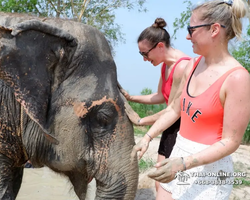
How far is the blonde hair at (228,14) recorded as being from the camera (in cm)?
215

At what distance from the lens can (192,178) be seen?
89.1 inches

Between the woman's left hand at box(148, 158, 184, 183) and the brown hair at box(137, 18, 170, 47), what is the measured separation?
1740 mm

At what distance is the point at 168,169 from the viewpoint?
2.00 m

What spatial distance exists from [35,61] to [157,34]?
49.8 inches

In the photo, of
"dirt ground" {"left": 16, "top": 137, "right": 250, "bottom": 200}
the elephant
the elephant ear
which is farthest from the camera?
"dirt ground" {"left": 16, "top": 137, "right": 250, "bottom": 200}

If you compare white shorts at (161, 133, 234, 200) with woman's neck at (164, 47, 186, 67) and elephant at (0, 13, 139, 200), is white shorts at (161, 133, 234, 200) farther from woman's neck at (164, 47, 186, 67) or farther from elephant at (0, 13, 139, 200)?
woman's neck at (164, 47, 186, 67)

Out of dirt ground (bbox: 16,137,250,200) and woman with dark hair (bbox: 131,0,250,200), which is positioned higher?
woman with dark hair (bbox: 131,0,250,200)

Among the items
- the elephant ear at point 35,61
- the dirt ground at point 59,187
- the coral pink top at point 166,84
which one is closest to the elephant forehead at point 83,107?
the elephant ear at point 35,61

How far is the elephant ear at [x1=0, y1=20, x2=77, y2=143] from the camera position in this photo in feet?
8.86

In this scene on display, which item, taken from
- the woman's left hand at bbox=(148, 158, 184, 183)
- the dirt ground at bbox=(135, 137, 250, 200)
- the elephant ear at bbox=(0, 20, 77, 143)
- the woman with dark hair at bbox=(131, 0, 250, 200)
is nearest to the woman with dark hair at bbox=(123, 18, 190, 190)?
the elephant ear at bbox=(0, 20, 77, 143)

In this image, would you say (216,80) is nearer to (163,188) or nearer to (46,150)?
(163,188)

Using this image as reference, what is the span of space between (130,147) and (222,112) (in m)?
1.10

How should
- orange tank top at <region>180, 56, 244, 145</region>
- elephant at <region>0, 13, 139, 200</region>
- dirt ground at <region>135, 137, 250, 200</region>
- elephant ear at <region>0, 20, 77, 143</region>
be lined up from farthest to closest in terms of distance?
dirt ground at <region>135, 137, 250, 200</region>, elephant at <region>0, 13, 139, 200</region>, elephant ear at <region>0, 20, 77, 143</region>, orange tank top at <region>180, 56, 244, 145</region>

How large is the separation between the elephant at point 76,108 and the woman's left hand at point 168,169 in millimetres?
974
